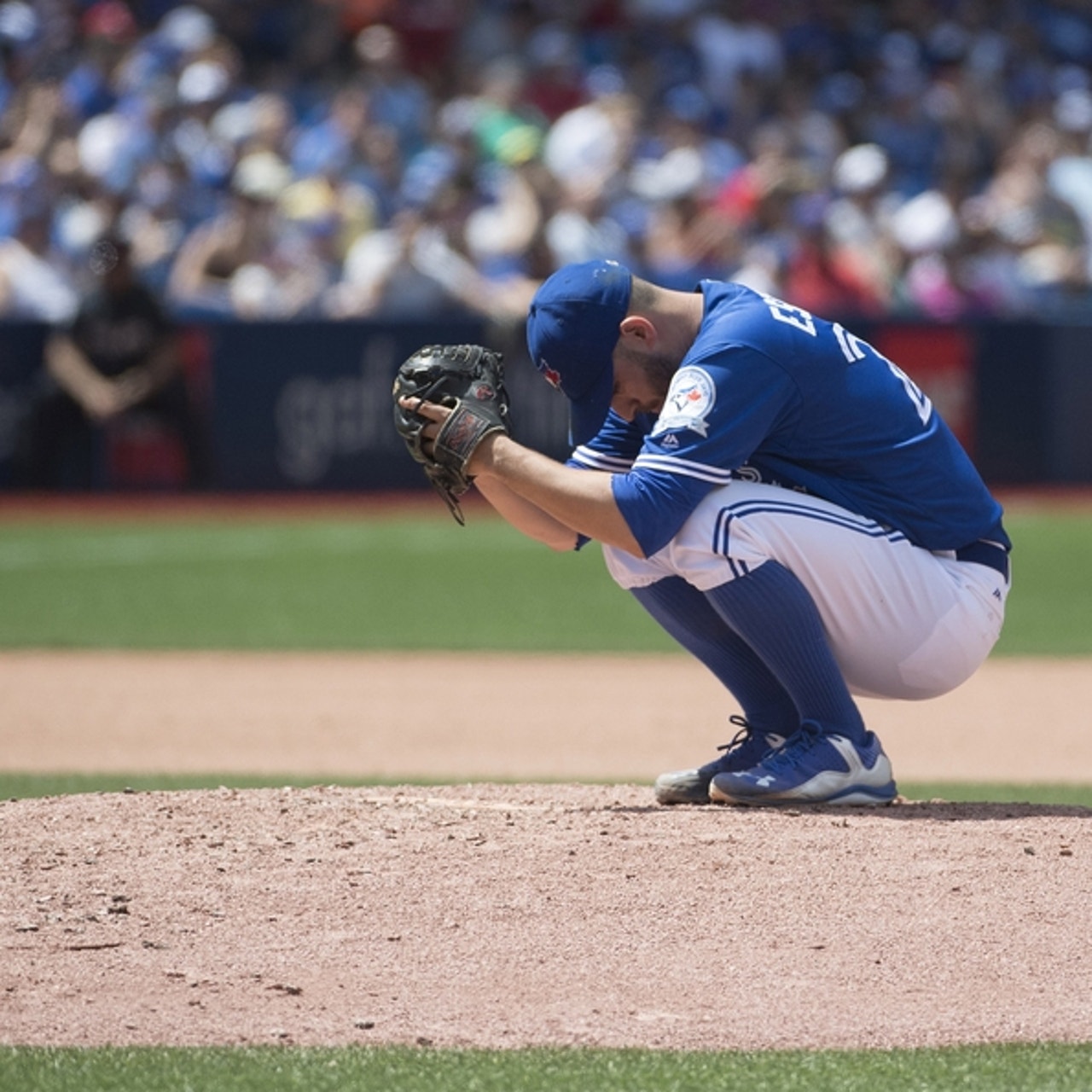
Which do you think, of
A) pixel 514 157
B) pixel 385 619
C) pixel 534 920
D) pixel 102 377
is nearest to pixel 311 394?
pixel 102 377

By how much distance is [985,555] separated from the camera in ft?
15.6

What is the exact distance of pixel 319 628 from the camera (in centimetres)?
998

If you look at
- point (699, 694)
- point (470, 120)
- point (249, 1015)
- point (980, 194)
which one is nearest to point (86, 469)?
point (470, 120)

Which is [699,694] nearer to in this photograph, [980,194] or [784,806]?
[784,806]

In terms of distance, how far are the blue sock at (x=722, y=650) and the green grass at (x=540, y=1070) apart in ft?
5.00

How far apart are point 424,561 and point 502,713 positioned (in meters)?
4.86

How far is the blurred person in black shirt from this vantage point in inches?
545

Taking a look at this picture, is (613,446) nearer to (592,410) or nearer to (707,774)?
(592,410)

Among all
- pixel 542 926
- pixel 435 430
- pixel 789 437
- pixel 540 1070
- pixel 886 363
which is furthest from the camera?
pixel 886 363

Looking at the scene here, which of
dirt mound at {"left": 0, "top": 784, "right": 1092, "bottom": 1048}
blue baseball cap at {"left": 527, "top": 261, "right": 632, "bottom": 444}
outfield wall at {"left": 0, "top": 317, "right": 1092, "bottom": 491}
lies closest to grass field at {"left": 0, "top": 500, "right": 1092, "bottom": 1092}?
dirt mound at {"left": 0, "top": 784, "right": 1092, "bottom": 1048}

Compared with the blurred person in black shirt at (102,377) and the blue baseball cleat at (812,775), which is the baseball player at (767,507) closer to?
the blue baseball cleat at (812,775)

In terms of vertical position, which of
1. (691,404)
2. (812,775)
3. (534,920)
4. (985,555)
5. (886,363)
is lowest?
(534,920)

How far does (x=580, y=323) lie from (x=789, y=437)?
1.88ft

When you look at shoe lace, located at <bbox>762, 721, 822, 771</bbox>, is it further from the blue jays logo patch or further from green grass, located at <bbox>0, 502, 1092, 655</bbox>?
green grass, located at <bbox>0, 502, 1092, 655</bbox>
